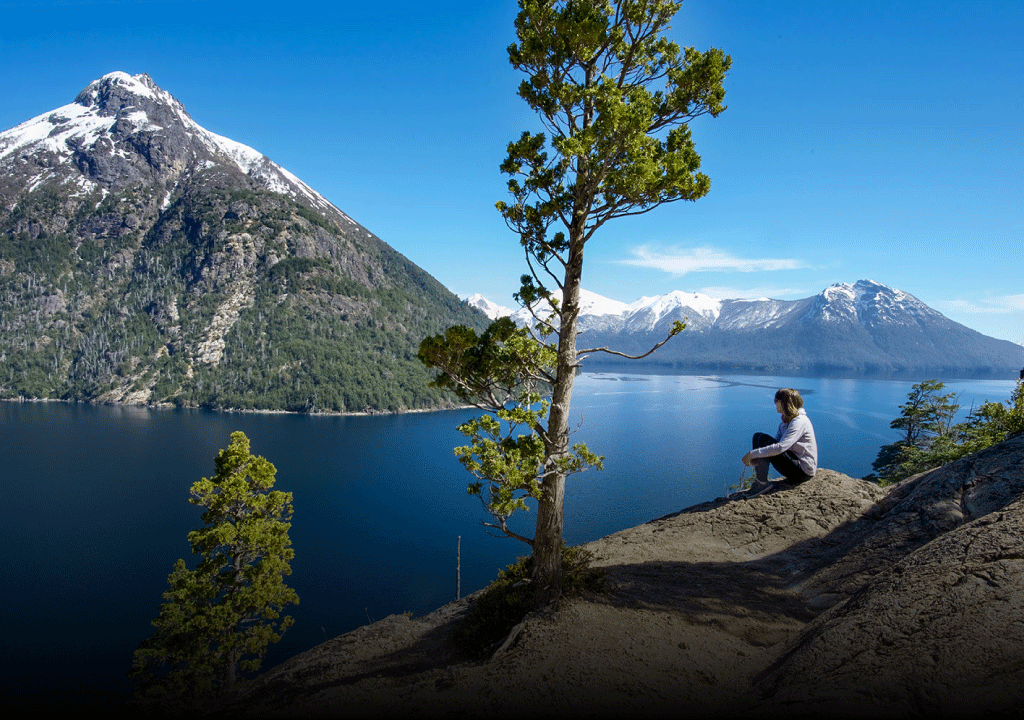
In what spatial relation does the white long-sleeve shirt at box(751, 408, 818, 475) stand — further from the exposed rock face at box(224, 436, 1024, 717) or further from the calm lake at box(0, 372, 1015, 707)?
the calm lake at box(0, 372, 1015, 707)

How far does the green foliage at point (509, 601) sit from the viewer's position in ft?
29.4

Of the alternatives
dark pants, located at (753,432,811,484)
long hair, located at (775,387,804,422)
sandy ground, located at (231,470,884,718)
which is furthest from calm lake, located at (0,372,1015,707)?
long hair, located at (775,387,804,422)

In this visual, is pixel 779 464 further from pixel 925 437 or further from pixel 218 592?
pixel 925 437

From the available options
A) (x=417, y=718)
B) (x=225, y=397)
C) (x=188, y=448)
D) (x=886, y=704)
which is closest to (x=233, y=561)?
(x=417, y=718)

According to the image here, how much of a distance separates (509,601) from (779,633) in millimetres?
4178

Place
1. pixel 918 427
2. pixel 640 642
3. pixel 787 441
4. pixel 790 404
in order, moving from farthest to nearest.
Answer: pixel 918 427 < pixel 787 441 < pixel 790 404 < pixel 640 642

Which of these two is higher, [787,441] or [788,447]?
[787,441]

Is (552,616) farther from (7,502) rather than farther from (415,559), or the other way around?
(7,502)

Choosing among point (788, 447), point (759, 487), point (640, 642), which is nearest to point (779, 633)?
point (640, 642)

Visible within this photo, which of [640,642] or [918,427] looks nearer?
[640,642]

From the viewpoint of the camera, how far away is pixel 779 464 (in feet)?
44.3

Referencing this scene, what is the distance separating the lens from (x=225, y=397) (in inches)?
6161

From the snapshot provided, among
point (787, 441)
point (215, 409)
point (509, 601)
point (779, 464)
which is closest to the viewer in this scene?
point (509, 601)

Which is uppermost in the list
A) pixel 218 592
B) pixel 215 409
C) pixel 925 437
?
pixel 925 437
